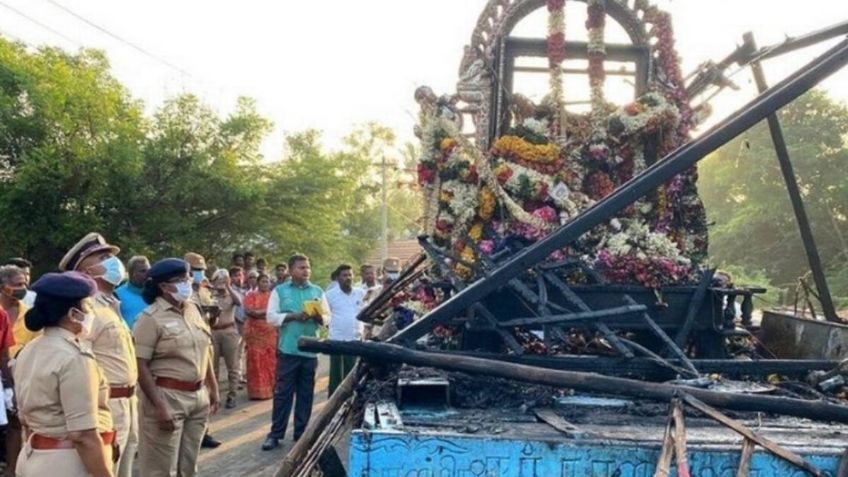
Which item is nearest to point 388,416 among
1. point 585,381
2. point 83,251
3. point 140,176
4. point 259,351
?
point 585,381

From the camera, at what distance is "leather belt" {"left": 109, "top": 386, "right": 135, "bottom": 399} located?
4219 mm

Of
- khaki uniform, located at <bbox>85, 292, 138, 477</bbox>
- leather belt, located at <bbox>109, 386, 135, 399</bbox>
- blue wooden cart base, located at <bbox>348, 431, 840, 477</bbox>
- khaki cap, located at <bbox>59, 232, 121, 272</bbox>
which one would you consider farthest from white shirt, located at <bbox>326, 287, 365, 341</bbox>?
blue wooden cart base, located at <bbox>348, 431, 840, 477</bbox>

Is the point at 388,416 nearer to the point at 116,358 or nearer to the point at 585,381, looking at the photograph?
the point at 585,381

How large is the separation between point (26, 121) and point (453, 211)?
858cm

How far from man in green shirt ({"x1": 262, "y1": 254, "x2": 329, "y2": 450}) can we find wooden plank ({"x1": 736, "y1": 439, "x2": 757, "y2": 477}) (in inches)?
192

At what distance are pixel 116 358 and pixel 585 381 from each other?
2672 millimetres

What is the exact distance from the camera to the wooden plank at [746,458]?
2900 millimetres

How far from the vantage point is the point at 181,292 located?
190 inches

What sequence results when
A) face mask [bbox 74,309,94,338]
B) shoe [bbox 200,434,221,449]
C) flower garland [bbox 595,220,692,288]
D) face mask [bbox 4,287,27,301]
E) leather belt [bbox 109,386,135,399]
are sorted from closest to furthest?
1. face mask [bbox 74,309,94,338]
2. leather belt [bbox 109,386,135,399]
3. flower garland [bbox 595,220,692,288]
4. face mask [bbox 4,287,27,301]
5. shoe [bbox 200,434,221,449]

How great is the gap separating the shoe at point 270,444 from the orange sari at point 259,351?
2716 millimetres

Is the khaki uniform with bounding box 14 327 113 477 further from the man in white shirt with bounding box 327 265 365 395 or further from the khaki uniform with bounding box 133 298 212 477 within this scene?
the man in white shirt with bounding box 327 265 365 395

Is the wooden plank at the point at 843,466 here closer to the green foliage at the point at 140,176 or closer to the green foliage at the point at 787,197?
the green foliage at the point at 140,176

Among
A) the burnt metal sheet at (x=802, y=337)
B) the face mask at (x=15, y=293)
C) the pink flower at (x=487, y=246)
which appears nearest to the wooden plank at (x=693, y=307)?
the burnt metal sheet at (x=802, y=337)

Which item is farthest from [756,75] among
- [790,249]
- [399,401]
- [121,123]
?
[790,249]
